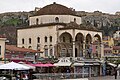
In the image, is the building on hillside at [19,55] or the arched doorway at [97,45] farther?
the arched doorway at [97,45]

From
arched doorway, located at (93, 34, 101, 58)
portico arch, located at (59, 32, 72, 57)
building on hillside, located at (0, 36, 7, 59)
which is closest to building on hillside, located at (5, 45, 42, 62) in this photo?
building on hillside, located at (0, 36, 7, 59)

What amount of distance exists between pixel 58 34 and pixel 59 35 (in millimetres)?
310

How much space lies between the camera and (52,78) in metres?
46.5

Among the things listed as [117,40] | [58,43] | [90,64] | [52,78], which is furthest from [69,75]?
[117,40]

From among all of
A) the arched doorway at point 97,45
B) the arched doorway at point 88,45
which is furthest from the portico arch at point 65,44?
the arched doorway at point 97,45

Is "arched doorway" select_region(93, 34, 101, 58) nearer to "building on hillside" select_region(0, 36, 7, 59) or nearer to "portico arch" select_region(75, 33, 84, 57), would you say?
"portico arch" select_region(75, 33, 84, 57)

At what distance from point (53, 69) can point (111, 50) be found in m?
62.7

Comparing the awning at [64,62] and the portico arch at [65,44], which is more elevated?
the portico arch at [65,44]

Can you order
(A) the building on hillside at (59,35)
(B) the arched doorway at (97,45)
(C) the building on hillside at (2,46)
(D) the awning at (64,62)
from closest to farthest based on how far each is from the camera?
(C) the building on hillside at (2,46), (D) the awning at (64,62), (A) the building on hillside at (59,35), (B) the arched doorway at (97,45)

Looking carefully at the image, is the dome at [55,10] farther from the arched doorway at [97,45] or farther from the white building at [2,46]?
the white building at [2,46]

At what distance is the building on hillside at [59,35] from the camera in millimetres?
76125

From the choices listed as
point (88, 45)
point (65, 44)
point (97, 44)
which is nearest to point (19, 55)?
point (65, 44)

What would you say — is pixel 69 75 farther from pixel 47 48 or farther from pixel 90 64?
pixel 47 48

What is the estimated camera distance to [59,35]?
7650 centimetres
